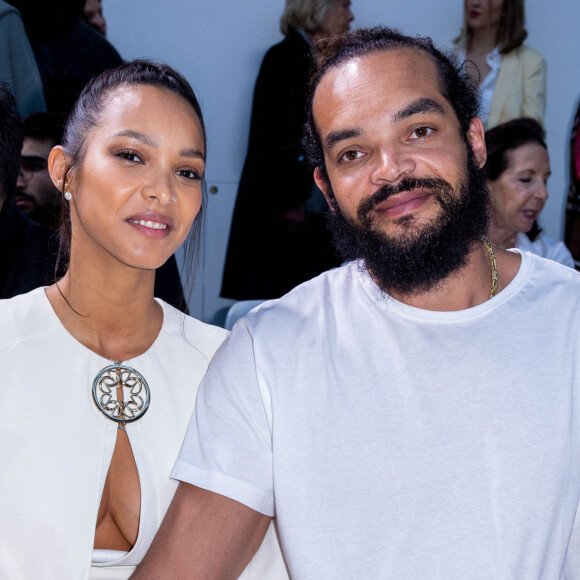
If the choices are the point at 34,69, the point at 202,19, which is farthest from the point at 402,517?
the point at 202,19

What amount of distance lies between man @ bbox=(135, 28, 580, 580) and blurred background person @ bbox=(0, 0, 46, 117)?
2.11m

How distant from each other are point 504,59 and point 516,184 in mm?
1094

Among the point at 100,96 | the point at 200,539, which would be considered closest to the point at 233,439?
the point at 200,539

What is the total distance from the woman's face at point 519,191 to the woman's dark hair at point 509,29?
3.27ft

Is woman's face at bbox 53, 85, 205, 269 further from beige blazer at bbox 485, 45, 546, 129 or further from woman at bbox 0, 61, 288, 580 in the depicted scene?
beige blazer at bbox 485, 45, 546, 129

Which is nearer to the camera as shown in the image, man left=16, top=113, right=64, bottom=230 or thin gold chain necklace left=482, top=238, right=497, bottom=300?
thin gold chain necklace left=482, top=238, right=497, bottom=300

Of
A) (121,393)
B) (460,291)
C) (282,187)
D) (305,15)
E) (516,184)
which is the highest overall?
(305,15)

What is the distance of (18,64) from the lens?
11.5ft

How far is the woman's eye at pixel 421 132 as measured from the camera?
1852 millimetres

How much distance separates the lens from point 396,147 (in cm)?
182

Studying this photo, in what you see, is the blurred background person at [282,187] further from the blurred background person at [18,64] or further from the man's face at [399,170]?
the man's face at [399,170]

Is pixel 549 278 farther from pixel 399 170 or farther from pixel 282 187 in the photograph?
pixel 282 187

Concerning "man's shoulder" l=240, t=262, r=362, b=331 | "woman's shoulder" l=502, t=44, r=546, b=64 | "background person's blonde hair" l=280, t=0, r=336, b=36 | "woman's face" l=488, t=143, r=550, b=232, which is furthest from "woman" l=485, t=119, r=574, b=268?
"man's shoulder" l=240, t=262, r=362, b=331

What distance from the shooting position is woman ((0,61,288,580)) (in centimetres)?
166
